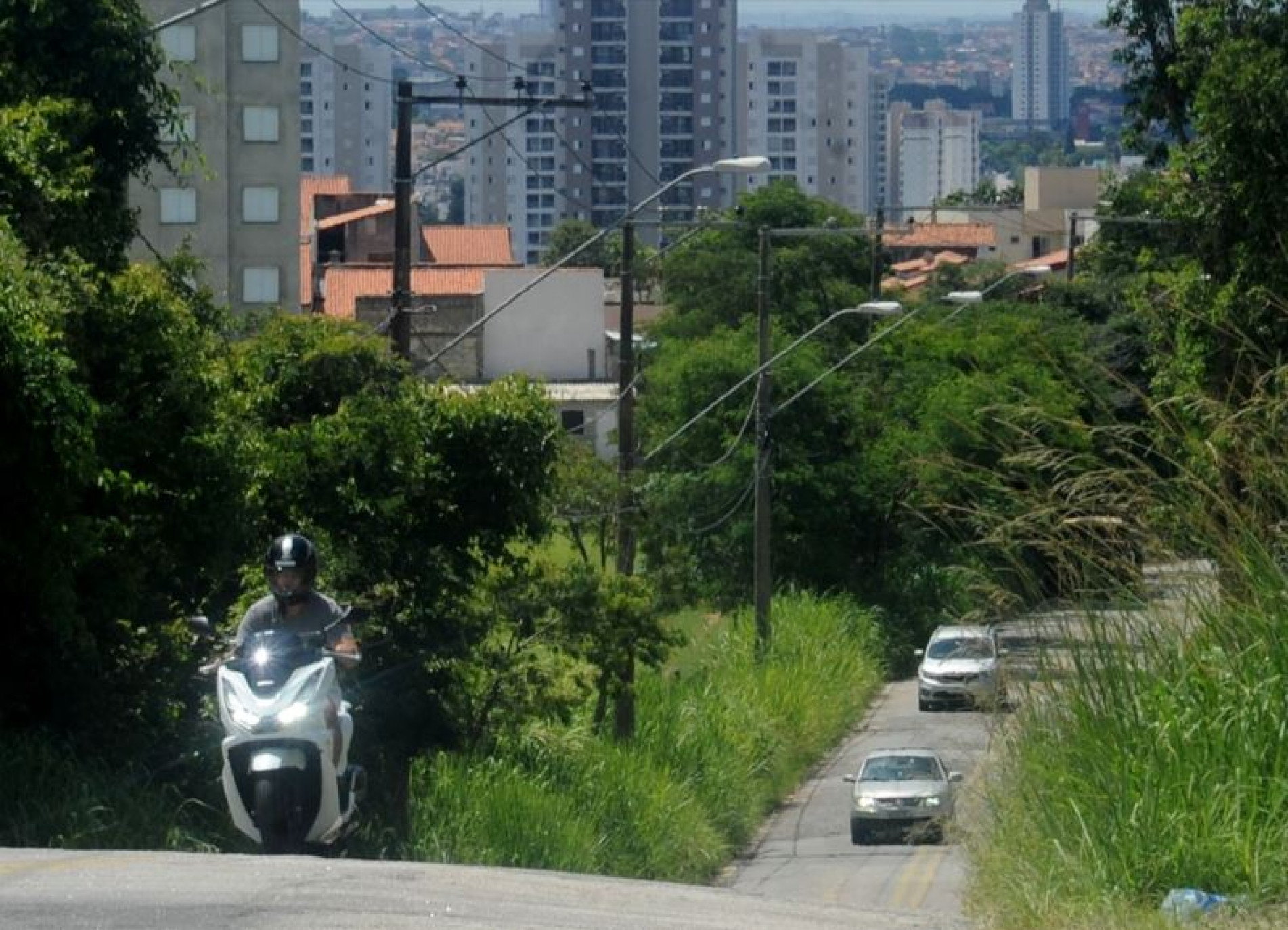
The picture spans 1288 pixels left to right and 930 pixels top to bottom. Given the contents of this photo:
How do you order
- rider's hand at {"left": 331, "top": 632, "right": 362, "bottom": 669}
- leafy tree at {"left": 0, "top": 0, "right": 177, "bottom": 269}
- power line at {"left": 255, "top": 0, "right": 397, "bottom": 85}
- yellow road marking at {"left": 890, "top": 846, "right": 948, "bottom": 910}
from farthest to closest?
power line at {"left": 255, "top": 0, "right": 397, "bottom": 85}, yellow road marking at {"left": 890, "top": 846, "right": 948, "bottom": 910}, leafy tree at {"left": 0, "top": 0, "right": 177, "bottom": 269}, rider's hand at {"left": 331, "top": 632, "right": 362, "bottom": 669}

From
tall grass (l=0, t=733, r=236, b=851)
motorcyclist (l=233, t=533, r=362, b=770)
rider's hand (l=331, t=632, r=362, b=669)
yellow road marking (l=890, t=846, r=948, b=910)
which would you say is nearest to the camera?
rider's hand (l=331, t=632, r=362, b=669)

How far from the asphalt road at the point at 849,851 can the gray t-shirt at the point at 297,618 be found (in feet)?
9.80

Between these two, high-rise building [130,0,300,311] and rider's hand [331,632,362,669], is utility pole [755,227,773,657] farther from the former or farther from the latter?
high-rise building [130,0,300,311]

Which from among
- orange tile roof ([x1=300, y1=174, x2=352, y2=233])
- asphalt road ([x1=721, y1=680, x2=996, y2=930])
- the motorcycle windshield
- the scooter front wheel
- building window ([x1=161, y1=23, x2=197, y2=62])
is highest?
building window ([x1=161, y1=23, x2=197, y2=62])

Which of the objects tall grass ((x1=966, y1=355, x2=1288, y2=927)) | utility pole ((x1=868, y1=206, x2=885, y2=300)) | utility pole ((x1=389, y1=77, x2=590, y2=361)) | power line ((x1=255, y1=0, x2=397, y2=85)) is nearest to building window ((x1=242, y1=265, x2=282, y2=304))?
power line ((x1=255, y1=0, x2=397, y2=85))

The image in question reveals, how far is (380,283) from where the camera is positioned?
266 feet

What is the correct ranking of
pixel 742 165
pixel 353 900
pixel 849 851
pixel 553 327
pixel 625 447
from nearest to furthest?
pixel 353 900 → pixel 742 165 → pixel 849 851 → pixel 625 447 → pixel 553 327

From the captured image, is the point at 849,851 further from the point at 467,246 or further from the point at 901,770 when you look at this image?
the point at 467,246

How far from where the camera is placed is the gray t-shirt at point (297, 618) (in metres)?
10.0

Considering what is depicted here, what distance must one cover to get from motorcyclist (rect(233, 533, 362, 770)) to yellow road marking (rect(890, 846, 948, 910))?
33.1ft

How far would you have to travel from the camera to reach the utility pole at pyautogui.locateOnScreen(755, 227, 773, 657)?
34500mm

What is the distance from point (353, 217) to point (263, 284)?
741 inches

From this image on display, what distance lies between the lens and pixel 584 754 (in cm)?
2361

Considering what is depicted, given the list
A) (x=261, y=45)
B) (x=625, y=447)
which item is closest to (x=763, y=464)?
(x=625, y=447)
